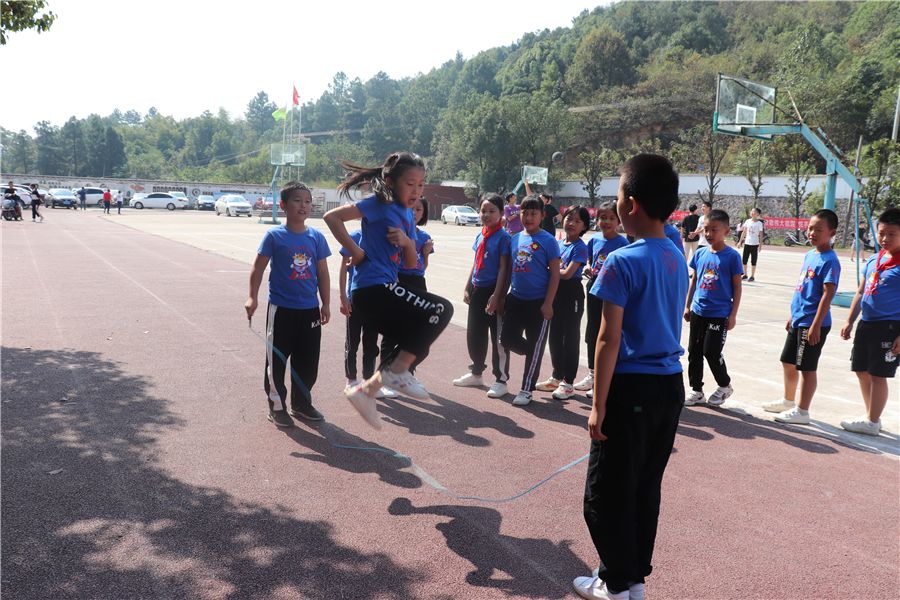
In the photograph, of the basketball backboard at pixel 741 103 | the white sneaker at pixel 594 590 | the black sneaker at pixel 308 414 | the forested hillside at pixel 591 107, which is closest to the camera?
the white sneaker at pixel 594 590

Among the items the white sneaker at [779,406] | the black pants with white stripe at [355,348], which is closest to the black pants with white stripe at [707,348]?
the white sneaker at [779,406]

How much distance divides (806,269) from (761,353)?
2.98 meters

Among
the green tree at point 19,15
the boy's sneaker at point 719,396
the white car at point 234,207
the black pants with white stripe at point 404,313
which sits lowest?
the boy's sneaker at point 719,396

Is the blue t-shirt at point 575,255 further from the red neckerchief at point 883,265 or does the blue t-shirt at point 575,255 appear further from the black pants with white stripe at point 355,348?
the red neckerchief at point 883,265

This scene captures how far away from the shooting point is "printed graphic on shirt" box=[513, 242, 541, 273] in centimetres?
608

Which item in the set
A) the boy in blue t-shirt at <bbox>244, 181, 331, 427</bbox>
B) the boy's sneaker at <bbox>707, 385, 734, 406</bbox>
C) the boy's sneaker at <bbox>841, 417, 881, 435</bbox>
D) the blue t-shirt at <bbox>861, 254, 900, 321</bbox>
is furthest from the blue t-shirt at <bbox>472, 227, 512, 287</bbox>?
the boy's sneaker at <bbox>841, 417, 881, 435</bbox>

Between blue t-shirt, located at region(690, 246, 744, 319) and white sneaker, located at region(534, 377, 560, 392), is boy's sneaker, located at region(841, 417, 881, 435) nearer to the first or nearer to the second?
blue t-shirt, located at region(690, 246, 744, 319)

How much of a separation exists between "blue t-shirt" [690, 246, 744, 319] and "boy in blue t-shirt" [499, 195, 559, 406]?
1.44 m

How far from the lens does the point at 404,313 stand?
4.19 metres

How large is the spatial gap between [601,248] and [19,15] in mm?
7091

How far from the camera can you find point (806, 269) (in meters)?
5.84

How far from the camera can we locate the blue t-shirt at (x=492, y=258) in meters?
6.35

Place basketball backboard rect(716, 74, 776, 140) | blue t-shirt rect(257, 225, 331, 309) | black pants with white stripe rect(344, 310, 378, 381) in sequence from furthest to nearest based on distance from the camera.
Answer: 1. basketball backboard rect(716, 74, 776, 140)
2. black pants with white stripe rect(344, 310, 378, 381)
3. blue t-shirt rect(257, 225, 331, 309)

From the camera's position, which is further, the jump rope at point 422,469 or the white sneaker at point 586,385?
the white sneaker at point 586,385
